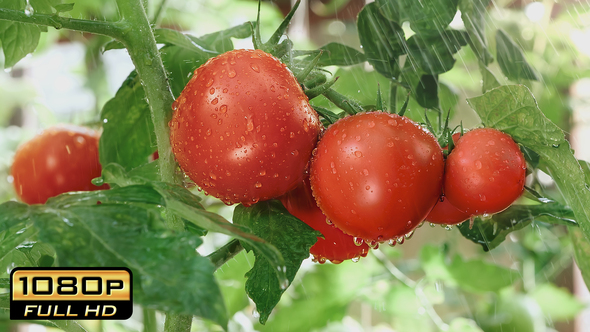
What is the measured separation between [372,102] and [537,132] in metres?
0.23

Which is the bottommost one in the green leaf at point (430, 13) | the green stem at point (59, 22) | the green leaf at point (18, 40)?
the green leaf at point (430, 13)

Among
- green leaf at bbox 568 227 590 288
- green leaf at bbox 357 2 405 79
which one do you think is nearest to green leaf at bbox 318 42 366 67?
green leaf at bbox 357 2 405 79

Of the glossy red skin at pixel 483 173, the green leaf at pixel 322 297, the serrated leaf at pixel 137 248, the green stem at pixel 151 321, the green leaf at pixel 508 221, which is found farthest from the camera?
the green leaf at pixel 322 297

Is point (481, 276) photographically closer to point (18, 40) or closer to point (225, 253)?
point (225, 253)

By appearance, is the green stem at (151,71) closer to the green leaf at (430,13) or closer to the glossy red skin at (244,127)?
the glossy red skin at (244,127)

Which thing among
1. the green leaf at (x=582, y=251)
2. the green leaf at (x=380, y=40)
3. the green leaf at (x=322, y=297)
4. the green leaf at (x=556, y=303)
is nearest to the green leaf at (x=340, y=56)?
the green leaf at (x=380, y=40)

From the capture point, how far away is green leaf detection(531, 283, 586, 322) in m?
1.00

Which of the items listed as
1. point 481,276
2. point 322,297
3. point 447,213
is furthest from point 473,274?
point 447,213

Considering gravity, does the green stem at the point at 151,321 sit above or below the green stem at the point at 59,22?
below

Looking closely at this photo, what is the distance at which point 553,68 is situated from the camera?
1.12 metres

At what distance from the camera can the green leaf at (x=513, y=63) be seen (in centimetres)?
45

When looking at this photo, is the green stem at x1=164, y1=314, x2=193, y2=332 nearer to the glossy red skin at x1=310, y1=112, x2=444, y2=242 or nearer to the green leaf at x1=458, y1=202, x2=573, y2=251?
the glossy red skin at x1=310, y1=112, x2=444, y2=242

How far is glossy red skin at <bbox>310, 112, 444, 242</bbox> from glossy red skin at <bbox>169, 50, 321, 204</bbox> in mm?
23

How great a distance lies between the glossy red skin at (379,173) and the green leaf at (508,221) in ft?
0.49
